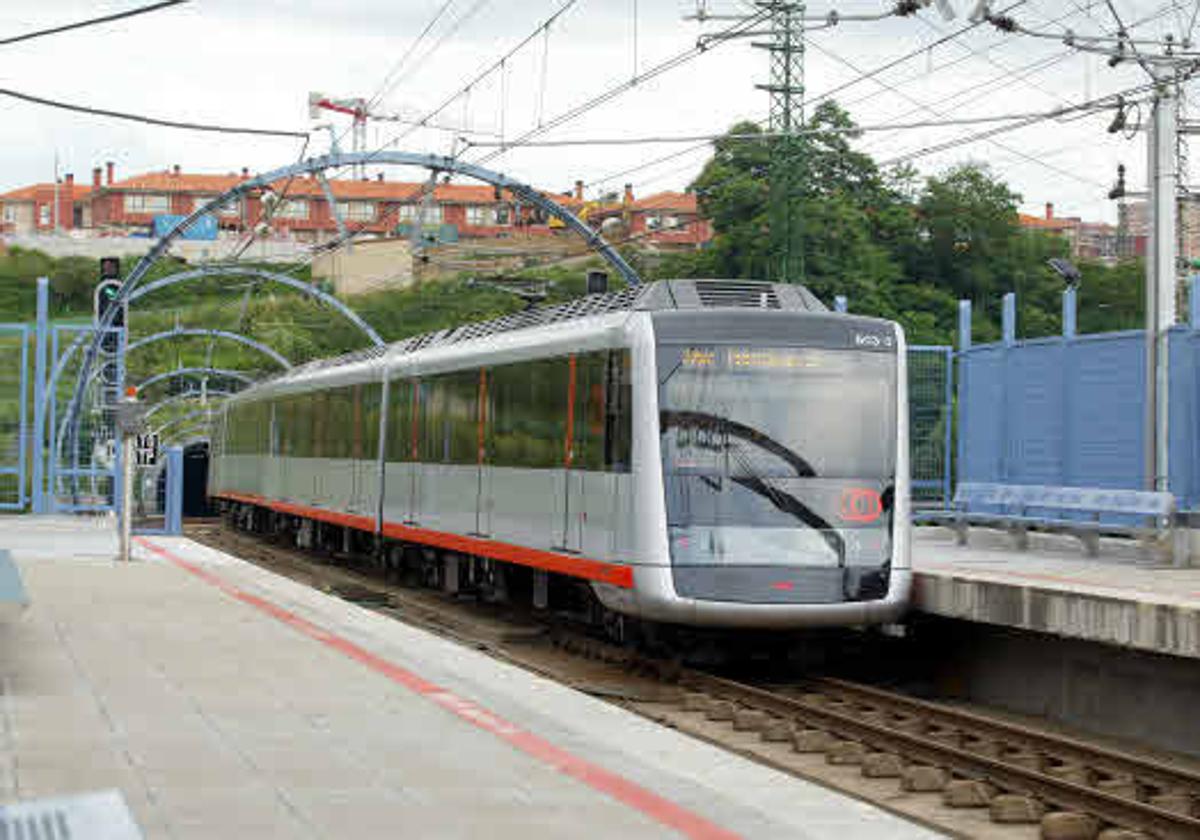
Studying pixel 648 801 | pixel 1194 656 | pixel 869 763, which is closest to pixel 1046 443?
pixel 1194 656

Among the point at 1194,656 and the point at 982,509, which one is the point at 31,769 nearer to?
the point at 1194,656

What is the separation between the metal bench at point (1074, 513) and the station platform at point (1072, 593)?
259mm

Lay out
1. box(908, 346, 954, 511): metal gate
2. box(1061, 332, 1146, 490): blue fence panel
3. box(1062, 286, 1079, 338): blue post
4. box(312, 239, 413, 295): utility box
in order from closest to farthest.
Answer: box(1061, 332, 1146, 490): blue fence panel → box(1062, 286, 1079, 338): blue post → box(908, 346, 954, 511): metal gate → box(312, 239, 413, 295): utility box

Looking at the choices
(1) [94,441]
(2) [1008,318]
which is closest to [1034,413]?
(2) [1008,318]

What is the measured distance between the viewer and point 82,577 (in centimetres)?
2036

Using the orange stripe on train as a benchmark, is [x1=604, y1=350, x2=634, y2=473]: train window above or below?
above

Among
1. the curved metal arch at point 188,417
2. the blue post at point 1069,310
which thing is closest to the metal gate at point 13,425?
the blue post at point 1069,310

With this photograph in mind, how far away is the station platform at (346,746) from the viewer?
7.45 meters

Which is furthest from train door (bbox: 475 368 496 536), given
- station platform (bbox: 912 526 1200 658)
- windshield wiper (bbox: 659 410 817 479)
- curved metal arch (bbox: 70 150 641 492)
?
curved metal arch (bbox: 70 150 641 492)

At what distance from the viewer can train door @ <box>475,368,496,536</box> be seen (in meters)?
18.9

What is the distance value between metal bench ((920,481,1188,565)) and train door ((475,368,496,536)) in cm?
672

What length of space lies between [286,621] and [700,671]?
3714 mm

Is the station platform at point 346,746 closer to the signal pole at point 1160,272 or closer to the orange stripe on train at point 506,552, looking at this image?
the orange stripe on train at point 506,552

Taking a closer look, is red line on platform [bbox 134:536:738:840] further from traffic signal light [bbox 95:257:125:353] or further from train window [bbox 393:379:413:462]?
traffic signal light [bbox 95:257:125:353]
